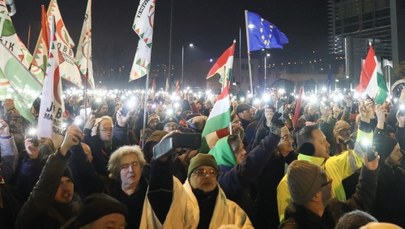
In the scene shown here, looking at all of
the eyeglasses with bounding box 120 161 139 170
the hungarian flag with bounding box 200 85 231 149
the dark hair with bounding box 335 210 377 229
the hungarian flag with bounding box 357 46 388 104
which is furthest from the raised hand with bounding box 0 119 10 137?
the hungarian flag with bounding box 357 46 388 104

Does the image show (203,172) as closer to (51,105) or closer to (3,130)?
(51,105)

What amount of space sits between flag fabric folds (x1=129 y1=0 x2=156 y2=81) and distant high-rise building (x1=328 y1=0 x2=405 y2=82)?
44837mm

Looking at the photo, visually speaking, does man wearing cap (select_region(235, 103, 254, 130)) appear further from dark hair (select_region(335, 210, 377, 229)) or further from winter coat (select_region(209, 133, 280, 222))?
dark hair (select_region(335, 210, 377, 229))

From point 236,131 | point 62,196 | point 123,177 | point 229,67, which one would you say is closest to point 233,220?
point 123,177

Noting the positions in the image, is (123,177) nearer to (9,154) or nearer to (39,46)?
(9,154)

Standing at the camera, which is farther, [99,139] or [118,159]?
[99,139]

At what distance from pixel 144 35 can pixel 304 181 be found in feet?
16.7

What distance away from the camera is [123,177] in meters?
4.25

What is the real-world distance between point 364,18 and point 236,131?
66204 millimetres

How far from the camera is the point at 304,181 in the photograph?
11.4 feet

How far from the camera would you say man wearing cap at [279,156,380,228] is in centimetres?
327

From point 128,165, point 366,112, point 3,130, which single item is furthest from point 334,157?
point 3,130

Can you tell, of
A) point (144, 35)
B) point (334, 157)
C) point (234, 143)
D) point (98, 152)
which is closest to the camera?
point (334, 157)

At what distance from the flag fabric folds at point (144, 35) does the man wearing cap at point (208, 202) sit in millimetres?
3874
